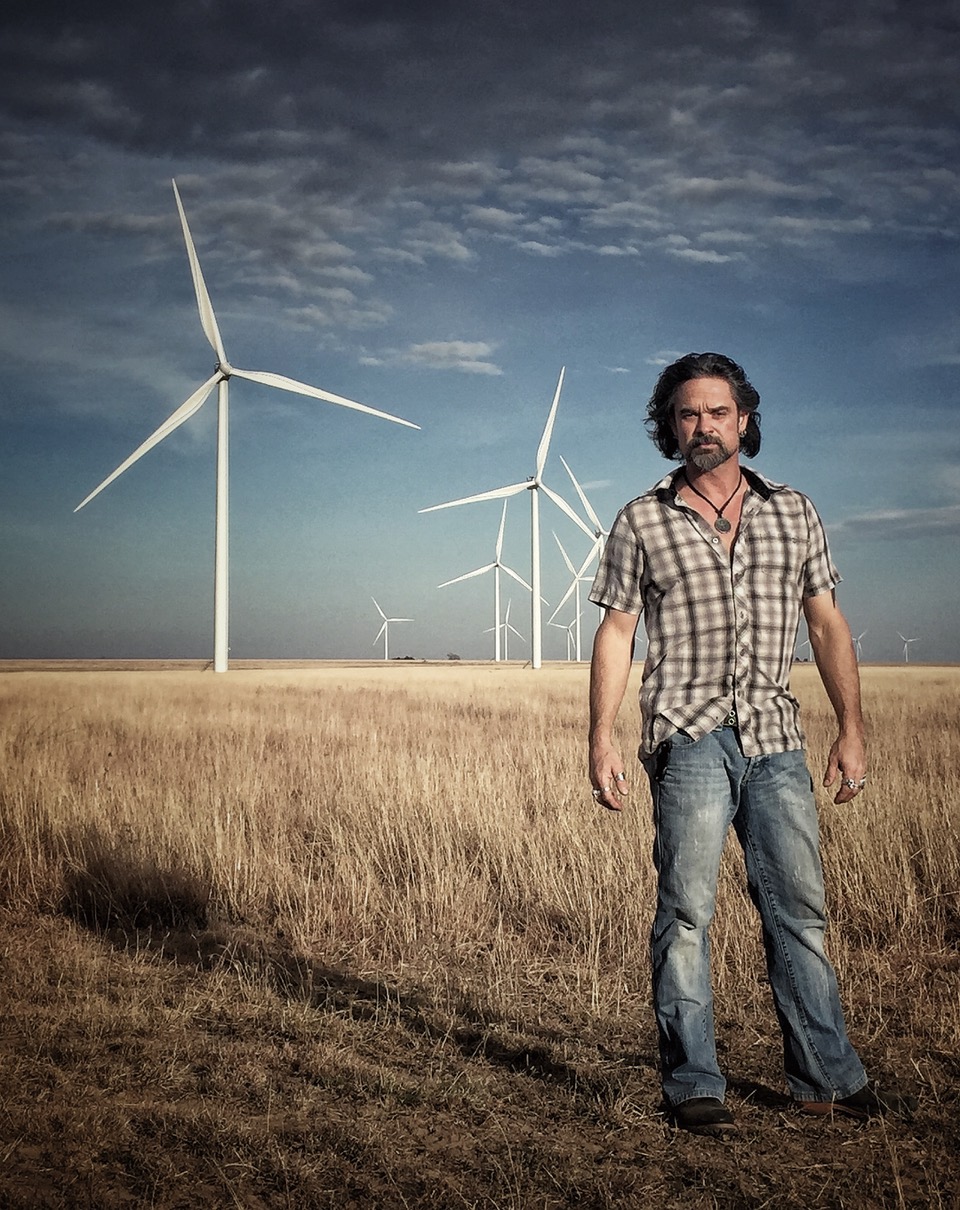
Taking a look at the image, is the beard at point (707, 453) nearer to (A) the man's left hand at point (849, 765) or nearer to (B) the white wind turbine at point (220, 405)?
(A) the man's left hand at point (849, 765)

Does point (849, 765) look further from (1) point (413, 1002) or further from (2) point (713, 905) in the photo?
(1) point (413, 1002)

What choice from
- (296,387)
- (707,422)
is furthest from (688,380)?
(296,387)

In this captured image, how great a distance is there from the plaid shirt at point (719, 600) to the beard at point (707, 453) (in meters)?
0.15

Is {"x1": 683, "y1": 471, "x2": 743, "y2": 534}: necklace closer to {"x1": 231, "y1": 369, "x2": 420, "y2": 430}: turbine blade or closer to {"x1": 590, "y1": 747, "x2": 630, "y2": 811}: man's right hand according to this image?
{"x1": 590, "y1": 747, "x2": 630, "y2": 811}: man's right hand

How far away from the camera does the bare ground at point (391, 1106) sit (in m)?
3.26

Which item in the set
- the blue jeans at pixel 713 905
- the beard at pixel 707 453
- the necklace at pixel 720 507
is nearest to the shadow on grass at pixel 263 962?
the blue jeans at pixel 713 905

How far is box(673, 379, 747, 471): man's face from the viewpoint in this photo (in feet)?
12.5

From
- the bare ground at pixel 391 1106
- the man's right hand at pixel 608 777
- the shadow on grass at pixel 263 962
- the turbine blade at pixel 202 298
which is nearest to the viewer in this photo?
the bare ground at pixel 391 1106

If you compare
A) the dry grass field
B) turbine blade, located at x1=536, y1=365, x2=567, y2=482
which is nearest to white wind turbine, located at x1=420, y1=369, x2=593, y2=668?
turbine blade, located at x1=536, y1=365, x2=567, y2=482

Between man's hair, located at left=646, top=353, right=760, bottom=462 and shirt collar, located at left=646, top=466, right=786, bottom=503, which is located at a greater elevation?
man's hair, located at left=646, top=353, right=760, bottom=462

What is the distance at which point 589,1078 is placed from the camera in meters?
4.20

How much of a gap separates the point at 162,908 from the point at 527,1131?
14.3ft

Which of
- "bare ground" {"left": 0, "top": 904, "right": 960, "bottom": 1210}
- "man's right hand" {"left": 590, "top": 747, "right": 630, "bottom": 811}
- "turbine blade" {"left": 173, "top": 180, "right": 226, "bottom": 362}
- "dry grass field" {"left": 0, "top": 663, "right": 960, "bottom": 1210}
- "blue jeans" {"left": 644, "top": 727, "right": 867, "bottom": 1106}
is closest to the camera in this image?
"bare ground" {"left": 0, "top": 904, "right": 960, "bottom": 1210}

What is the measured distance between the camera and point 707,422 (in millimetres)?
3844
